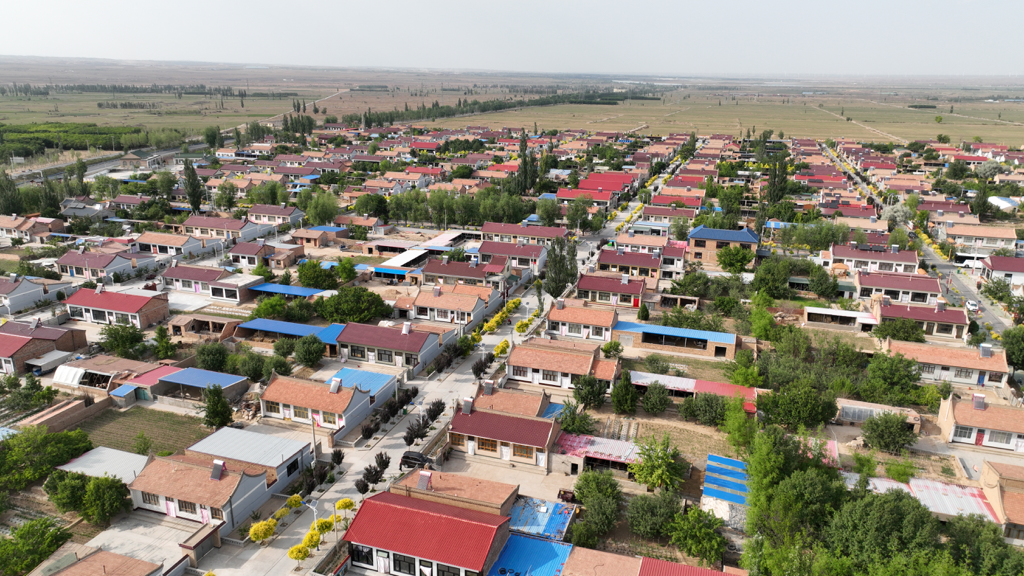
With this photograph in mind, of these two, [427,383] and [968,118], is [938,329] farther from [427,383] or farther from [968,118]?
[968,118]

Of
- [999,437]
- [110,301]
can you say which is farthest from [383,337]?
[999,437]

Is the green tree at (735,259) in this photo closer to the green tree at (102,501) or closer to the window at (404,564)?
the window at (404,564)

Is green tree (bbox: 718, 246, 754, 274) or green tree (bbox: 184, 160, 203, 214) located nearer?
green tree (bbox: 718, 246, 754, 274)

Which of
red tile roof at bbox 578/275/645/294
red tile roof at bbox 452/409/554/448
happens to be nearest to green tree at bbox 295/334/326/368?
red tile roof at bbox 452/409/554/448

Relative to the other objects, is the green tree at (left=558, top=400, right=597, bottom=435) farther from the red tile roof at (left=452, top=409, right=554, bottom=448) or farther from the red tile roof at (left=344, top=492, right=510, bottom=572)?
the red tile roof at (left=344, top=492, right=510, bottom=572)

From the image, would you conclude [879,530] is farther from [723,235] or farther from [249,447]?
[723,235]

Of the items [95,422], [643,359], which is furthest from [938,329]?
[95,422]

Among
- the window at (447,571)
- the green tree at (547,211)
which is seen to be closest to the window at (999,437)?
the window at (447,571)
